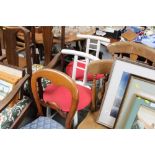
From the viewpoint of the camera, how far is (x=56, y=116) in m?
1.58

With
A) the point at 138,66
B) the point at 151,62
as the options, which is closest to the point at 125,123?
the point at 138,66

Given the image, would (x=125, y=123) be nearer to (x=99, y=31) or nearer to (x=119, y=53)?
(x=119, y=53)

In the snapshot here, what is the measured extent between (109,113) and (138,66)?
0.97 ft

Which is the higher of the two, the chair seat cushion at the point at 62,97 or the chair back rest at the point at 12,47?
the chair back rest at the point at 12,47

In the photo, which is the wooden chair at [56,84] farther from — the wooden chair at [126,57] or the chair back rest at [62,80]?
the wooden chair at [126,57]

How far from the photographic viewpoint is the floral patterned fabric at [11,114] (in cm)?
125

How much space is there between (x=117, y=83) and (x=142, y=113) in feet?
0.53

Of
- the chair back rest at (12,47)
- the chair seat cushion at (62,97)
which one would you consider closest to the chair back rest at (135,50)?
the chair seat cushion at (62,97)

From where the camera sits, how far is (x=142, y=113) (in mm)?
855

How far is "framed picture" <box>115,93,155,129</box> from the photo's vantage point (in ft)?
2.68

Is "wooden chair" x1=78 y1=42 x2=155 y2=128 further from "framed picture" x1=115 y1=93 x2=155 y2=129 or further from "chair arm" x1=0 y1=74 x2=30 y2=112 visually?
"chair arm" x1=0 y1=74 x2=30 y2=112

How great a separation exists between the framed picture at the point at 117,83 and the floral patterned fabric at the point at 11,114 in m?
0.55

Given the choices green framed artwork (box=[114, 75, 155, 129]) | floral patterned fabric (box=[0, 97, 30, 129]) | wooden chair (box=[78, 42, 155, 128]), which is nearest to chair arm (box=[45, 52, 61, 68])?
floral patterned fabric (box=[0, 97, 30, 129])

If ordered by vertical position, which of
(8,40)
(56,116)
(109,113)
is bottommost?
(56,116)
